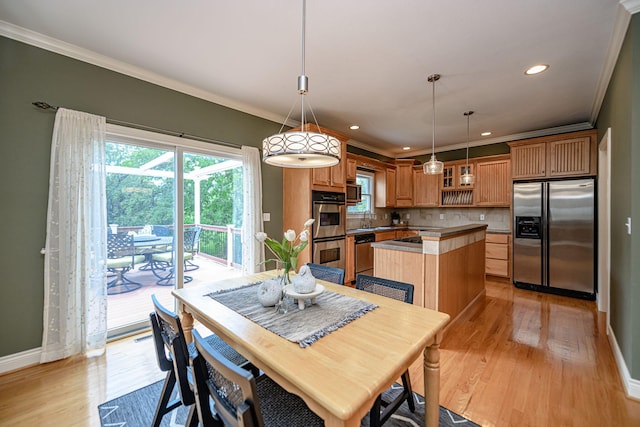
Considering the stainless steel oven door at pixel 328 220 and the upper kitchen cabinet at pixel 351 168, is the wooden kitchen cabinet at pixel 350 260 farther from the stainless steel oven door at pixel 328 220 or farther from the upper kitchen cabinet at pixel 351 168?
the upper kitchen cabinet at pixel 351 168

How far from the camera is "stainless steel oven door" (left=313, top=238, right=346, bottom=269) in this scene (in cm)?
385

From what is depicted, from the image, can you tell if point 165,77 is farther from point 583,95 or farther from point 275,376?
point 583,95

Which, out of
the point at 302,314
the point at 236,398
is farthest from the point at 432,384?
the point at 236,398

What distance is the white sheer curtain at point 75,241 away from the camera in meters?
2.23

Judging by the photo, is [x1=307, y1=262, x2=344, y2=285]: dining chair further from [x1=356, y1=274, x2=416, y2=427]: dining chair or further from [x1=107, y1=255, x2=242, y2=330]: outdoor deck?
[x1=107, y1=255, x2=242, y2=330]: outdoor deck

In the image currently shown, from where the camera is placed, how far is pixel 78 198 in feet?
7.59

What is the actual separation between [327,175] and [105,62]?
2.71 metres

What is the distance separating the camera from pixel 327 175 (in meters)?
3.94

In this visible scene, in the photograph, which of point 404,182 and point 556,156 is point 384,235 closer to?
point 404,182

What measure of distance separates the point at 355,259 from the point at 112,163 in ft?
11.5

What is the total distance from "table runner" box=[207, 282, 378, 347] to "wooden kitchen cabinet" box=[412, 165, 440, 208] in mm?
4784

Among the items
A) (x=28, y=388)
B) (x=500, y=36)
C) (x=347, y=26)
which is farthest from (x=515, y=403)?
(x=28, y=388)

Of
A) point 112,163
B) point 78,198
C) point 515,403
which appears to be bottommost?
point 515,403

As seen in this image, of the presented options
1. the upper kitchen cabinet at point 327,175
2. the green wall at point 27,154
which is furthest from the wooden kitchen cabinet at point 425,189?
the green wall at point 27,154
